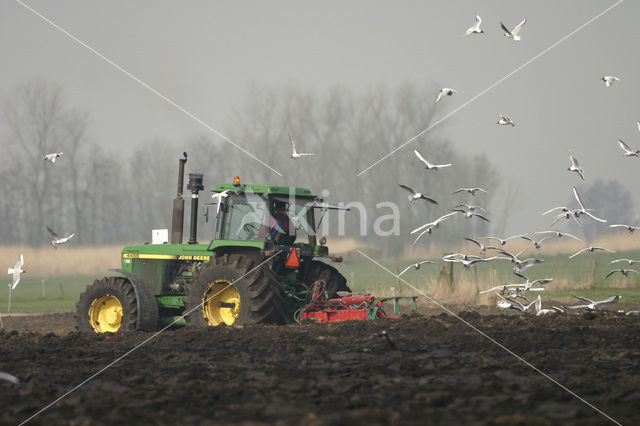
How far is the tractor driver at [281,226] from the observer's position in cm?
1479

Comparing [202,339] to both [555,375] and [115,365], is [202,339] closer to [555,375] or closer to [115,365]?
[115,365]

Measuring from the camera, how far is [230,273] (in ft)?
46.5

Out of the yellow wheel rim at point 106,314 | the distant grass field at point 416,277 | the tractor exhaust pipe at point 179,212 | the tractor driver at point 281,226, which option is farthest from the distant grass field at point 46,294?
the tractor driver at point 281,226

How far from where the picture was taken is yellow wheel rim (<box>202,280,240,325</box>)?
1454 centimetres

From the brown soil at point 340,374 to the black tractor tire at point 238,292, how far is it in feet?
1.43

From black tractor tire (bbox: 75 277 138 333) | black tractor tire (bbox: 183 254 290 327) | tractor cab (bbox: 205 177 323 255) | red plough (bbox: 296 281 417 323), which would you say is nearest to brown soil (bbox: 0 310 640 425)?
black tractor tire (bbox: 183 254 290 327)

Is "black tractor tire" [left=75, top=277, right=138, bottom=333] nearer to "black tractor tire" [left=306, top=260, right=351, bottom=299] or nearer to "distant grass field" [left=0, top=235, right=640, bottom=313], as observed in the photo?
"black tractor tire" [left=306, top=260, right=351, bottom=299]

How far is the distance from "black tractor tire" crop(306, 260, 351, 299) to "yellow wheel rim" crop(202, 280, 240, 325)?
1.86m

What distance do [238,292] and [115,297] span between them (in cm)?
283

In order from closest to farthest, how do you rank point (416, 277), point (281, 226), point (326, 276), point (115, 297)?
point (281, 226), point (115, 297), point (326, 276), point (416, 277)

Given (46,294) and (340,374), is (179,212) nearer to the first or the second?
(340,374)

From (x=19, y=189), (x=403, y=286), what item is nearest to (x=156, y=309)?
(x=403, y=286)

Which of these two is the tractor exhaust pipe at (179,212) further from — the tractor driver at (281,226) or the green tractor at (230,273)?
the tractor driver at (281,226)

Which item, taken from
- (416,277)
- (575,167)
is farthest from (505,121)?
(416,277)
